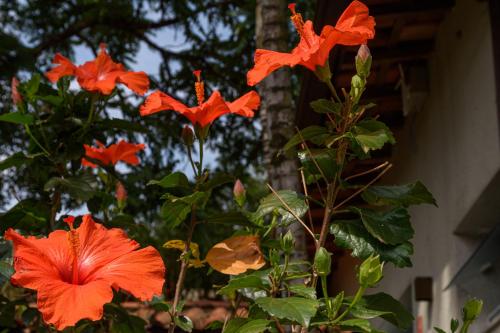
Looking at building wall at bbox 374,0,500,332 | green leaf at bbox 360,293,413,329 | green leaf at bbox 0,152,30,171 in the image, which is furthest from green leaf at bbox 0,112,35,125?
building wall at bbox 374,0,500,332

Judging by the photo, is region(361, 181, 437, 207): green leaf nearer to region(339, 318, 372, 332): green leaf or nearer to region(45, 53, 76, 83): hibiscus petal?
region(339, 318, 372, 332): green leaf

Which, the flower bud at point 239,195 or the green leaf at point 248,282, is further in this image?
the flower bud at point 239,195

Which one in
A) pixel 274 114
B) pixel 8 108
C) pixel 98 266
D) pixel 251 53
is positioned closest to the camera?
pixel 98 266

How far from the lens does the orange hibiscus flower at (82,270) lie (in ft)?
4.08

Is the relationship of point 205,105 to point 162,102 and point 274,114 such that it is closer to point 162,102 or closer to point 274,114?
point 162,102

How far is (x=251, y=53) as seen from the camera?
6.71 m

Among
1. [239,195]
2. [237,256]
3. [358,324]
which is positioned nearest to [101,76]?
[239,195]

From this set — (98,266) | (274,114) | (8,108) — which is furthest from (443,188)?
(8,108)

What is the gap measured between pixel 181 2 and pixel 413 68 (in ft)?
10.8

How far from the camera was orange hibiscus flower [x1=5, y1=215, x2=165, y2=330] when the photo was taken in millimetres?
1243

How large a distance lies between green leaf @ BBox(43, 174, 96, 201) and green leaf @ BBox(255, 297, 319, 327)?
89 cm

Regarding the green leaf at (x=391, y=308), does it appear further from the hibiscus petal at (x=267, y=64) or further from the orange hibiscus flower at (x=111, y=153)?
the orange hibiscus flower at (x=111, y=153)

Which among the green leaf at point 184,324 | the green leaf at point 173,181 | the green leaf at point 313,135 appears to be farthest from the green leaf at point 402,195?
the green leaf at point 184,324

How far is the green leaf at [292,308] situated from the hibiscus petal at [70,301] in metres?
0.26
